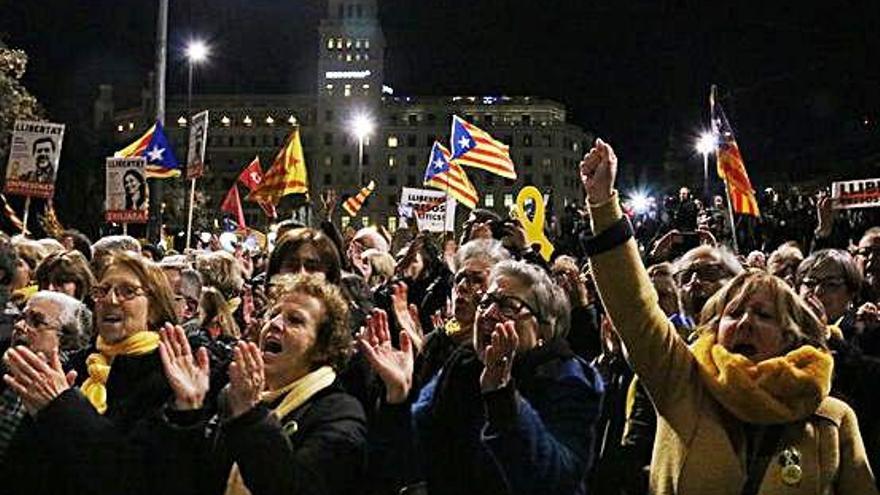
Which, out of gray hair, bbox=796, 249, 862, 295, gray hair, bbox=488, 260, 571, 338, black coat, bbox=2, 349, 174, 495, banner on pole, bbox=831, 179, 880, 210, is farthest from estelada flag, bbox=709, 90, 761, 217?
black coat, bbox=2, 349, 174, 495

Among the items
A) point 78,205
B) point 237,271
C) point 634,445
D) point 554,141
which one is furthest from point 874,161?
point 554,141

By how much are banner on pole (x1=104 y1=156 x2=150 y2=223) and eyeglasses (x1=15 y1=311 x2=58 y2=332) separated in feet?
31.4

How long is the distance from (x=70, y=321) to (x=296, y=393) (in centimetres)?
163

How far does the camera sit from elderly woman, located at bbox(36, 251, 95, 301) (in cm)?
684

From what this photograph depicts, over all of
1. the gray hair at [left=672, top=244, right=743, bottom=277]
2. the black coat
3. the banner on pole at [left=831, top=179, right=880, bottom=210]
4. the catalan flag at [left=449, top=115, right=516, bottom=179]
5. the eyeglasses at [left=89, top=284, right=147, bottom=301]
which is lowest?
the black coat

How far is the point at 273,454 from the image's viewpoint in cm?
352

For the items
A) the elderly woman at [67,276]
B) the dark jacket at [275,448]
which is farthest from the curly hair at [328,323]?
the elderly woman at [67,276]

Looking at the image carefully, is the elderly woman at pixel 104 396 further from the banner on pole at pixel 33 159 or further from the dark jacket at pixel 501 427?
the banner on pole at pixel 33 159

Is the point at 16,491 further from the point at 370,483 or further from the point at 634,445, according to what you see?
the point at 634,445

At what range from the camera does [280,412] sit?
3998mm

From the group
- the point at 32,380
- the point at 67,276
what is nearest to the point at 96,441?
the point at 32,380

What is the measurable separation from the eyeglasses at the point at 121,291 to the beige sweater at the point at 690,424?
2.14m

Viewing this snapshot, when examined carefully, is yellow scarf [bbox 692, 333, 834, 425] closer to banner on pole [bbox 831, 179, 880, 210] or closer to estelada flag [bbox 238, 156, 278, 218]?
banner on pole [bbox 831, 179, 880, 210]

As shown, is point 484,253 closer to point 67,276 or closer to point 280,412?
point 280,412
